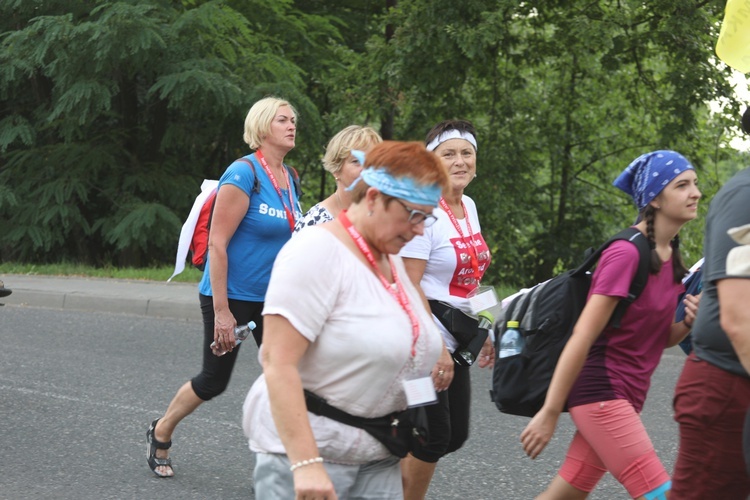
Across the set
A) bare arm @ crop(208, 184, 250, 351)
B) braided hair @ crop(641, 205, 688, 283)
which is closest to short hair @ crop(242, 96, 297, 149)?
bare arm @ crop(208, 184, 250, 351)

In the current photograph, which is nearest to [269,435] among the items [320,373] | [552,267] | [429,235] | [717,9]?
[320,373]

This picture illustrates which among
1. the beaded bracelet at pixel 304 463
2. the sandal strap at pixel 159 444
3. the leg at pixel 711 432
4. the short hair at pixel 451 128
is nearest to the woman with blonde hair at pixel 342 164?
the short hair at pixel 451 128

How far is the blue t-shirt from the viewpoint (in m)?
5.08

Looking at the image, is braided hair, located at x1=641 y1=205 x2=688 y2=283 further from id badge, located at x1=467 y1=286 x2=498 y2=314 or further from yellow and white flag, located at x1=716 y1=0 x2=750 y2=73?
id badge, located at x1=467 y1=286 x2=498 y2=314

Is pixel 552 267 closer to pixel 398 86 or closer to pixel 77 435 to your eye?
pixel 398 86

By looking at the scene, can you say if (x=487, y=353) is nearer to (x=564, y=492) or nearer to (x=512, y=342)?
(x=512, y=342)

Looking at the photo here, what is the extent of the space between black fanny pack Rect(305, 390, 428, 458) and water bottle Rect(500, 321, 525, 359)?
894 mm

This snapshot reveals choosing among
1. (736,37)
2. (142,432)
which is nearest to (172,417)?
(142,432)

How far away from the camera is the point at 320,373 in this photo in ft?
9.02

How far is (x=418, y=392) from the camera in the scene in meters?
2.80

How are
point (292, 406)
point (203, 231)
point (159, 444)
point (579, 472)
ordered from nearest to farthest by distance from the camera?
1. point (292, 406)
2. point (579, 472)
3. point (203, 231)
4. point (159, 444)

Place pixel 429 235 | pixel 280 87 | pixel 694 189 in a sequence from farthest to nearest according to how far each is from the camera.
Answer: pixel 280 87, pixel 429 235, pixel 694 189

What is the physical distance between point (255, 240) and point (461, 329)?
1.26m

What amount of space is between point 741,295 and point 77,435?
15.1 feet
